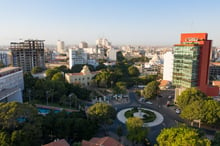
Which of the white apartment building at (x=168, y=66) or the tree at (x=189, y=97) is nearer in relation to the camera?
the tree at (x=189, y=97)

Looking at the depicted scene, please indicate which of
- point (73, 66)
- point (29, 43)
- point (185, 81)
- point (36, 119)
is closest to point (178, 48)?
point (185, 81)

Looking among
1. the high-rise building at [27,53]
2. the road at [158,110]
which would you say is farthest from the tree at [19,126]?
the high-rise building at [27,53]

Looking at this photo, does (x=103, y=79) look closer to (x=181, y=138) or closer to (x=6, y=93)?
(x=6, y=93)

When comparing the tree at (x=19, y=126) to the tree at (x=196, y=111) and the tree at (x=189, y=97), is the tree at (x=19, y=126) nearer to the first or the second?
the tree at (x=196, y=111)

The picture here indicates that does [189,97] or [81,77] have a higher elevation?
[81,77]

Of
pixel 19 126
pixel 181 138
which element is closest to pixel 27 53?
pixel 19 126

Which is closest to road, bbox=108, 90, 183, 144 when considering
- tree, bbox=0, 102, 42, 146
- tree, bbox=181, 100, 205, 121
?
tree, bbox=181, 100, 205, 121

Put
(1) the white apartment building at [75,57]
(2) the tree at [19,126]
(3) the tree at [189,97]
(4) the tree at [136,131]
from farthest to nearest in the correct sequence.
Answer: (1) the white apartment building at [75,57] → (3) the tree at [189,97] → (4) the tree at [136,131] → (2) the tree at [19,126]
